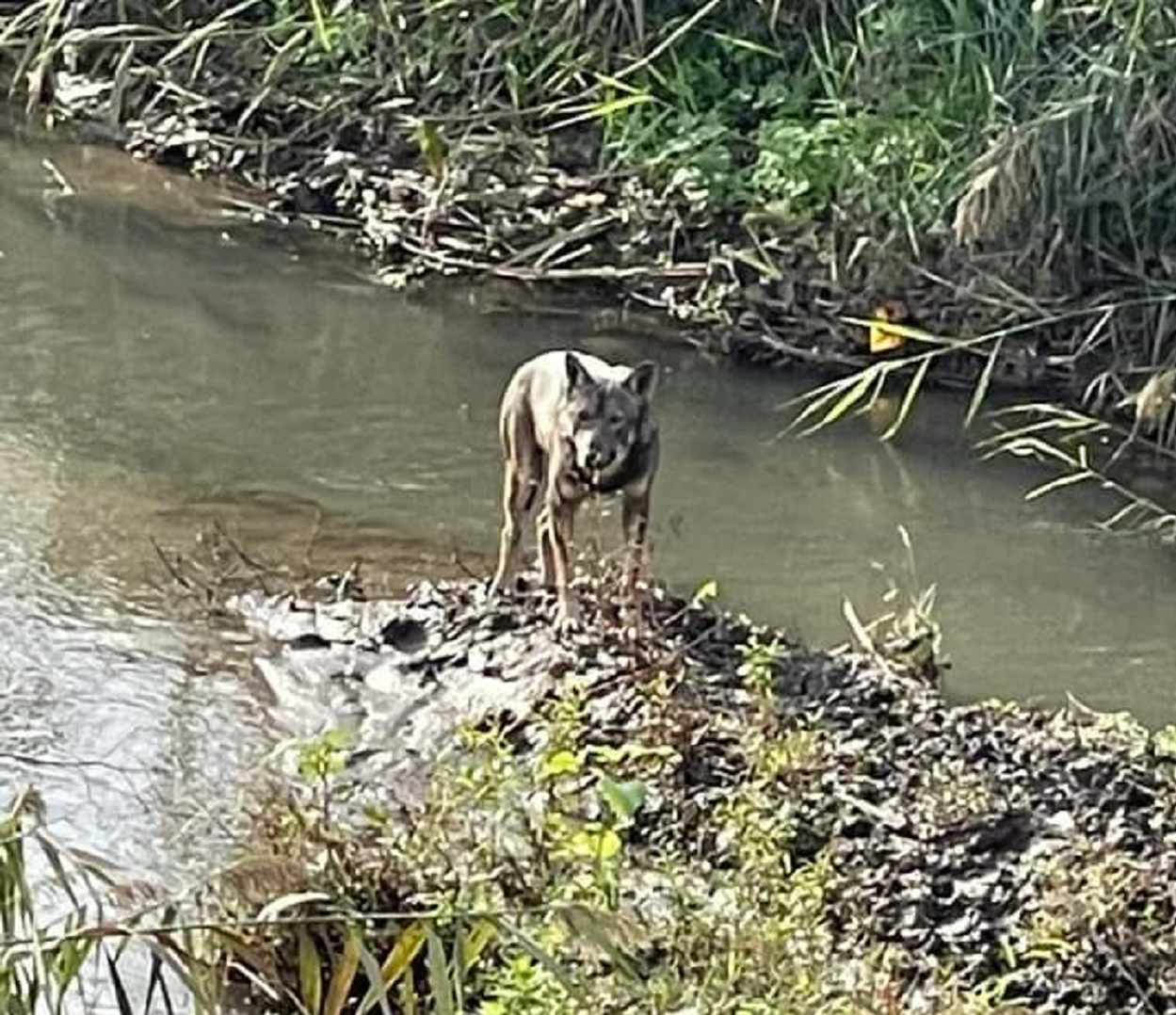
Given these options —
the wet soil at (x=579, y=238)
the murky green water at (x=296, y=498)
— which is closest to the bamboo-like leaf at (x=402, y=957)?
the murky green water at (x=296, y=498)

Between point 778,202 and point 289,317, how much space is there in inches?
81.1

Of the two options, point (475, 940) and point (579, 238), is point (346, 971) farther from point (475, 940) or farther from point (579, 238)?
point (579, 238)

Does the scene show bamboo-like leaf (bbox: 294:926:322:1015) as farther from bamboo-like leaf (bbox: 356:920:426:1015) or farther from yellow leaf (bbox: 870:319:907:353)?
yellow leaf (bbox: 870:319:907:353)

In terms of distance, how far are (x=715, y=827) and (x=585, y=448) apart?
1.55 metres

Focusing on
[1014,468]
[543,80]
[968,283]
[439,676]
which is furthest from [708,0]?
[439,676]

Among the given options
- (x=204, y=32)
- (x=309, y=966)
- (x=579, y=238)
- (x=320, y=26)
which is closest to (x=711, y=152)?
(x=579, y=238)

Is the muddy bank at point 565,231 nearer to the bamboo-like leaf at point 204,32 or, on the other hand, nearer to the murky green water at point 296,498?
the bamboo-like leaf at point 204,32

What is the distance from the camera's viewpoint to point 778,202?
11391 mm

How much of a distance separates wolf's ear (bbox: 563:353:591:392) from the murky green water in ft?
3.71

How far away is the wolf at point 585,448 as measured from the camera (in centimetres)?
726

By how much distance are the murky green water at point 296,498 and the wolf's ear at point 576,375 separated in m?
1.13

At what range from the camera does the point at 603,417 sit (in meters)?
7.29

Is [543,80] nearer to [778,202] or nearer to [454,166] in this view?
[454,166]

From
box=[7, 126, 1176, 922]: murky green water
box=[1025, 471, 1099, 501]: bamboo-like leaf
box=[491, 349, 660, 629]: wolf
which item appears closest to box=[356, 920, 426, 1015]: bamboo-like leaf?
box=[7, 126, 1176, 922]: murky green water
